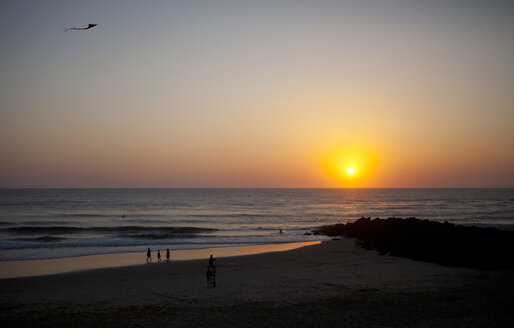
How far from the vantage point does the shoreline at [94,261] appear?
24031 millimetres

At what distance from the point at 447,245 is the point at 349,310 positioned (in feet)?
45.4

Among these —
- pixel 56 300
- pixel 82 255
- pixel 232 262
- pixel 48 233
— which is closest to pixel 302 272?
pixel 232 262

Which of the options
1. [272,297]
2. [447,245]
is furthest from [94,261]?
[447,245]

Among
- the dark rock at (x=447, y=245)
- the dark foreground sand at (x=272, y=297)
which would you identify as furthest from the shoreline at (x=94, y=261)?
the dark rock at (x=447, y=245)

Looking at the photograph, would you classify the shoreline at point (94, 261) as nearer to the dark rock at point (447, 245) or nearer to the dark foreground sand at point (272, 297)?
the dark foreground sand at point (272, 297)

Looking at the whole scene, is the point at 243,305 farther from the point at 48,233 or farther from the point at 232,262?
the point at 48,233

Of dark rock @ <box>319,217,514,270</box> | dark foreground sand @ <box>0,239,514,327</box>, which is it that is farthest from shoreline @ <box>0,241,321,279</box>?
dark rock @ <box>319,217,514,270</box>

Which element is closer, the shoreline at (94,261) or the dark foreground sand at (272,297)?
the dark foreground sand at (272,297)

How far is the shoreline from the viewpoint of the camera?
946 inches

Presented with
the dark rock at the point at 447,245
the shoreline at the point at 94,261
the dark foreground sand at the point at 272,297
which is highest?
the dark rock at the point at 447,245

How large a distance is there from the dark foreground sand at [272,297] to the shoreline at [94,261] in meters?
2.50

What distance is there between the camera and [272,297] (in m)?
16.1

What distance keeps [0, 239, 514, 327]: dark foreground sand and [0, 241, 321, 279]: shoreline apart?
250 cm

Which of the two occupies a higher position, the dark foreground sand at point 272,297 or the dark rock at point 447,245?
the dark rock at point 447,245
